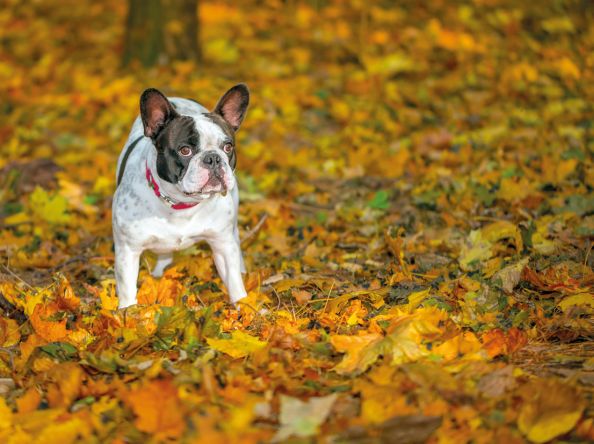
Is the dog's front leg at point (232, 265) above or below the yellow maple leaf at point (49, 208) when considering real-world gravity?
above

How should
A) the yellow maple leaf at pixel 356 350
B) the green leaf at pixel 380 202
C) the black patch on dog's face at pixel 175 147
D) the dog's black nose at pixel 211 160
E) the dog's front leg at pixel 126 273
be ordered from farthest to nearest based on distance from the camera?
1. the green leaf at pixel 380 202
2. the dog's front leg at pixel 126 273
3. the black patch on dog's face at pixel 175 147
4. the dog's black nose at pixel 211 160
5. the yellow maple leaf at pixel 356 350

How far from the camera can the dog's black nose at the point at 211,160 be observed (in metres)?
4.25

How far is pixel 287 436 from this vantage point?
2.96 m

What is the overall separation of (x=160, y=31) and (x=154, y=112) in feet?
19.6

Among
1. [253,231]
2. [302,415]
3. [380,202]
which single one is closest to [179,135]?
[253,231]

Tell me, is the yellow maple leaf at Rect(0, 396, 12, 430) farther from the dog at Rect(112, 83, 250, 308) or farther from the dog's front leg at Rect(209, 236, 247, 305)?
the dog's front leg at Rect(209, 236, 247, 305)

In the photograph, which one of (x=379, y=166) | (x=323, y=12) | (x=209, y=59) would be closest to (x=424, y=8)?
(x=323, y=12)

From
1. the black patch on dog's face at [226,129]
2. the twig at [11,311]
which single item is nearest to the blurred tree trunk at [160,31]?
the black patch on dog's face at [226,129]

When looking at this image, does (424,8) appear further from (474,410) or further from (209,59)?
(474,410)

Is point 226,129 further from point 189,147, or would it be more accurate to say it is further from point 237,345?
point 237,345

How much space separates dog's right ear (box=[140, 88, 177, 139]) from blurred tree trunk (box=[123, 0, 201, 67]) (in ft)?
19.3

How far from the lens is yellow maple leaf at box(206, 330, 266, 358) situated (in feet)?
12.2

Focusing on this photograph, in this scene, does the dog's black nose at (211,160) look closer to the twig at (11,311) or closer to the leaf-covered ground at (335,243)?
the leaf-covered ground at (335,243)

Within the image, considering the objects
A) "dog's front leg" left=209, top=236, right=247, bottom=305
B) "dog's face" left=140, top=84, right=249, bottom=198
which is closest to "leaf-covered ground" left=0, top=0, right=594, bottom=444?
"dog's front leg" left=209, top=236, right=247, bottom=305
